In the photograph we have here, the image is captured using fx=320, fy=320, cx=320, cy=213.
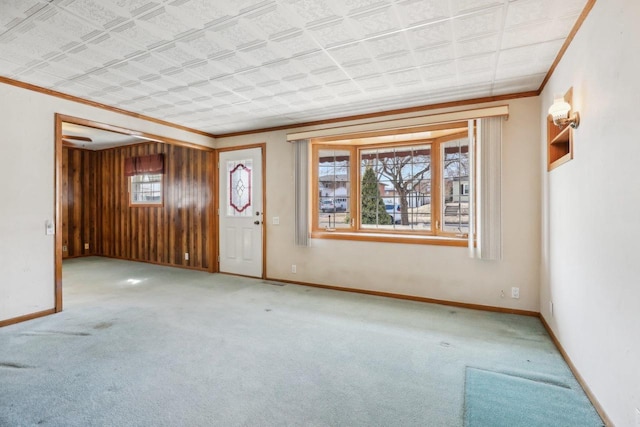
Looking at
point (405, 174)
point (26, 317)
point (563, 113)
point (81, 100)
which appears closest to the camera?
point (563, 113)

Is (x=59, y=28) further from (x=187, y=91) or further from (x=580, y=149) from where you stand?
(x=580, y=149)

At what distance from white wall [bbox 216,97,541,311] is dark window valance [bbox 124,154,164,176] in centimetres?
261

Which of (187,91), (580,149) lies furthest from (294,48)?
(580,149)

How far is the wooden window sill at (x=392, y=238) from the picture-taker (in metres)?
3.92

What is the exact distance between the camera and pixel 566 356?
2482 millimetres

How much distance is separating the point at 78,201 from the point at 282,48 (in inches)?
288

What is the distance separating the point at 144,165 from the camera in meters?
6.69

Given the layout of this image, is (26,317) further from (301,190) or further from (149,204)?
(149,204)

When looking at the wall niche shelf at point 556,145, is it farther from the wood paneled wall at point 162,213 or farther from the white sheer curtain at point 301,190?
the wood paneled wall at point 162,213

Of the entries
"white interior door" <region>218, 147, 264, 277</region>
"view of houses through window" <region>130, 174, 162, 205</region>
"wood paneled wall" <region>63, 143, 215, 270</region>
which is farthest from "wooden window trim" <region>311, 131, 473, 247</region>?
"view of houses through window" <region>130, 174, 162, 205</region>

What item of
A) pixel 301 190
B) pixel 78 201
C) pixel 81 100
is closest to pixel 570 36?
pixel 301 190

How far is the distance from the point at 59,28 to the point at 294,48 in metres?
1.69

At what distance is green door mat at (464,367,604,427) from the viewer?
180 cm

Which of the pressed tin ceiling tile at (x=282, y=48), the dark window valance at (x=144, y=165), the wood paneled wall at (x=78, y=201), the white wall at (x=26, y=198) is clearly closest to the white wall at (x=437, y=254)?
the pressed tin ceiling tile at (x=282, y=48)
